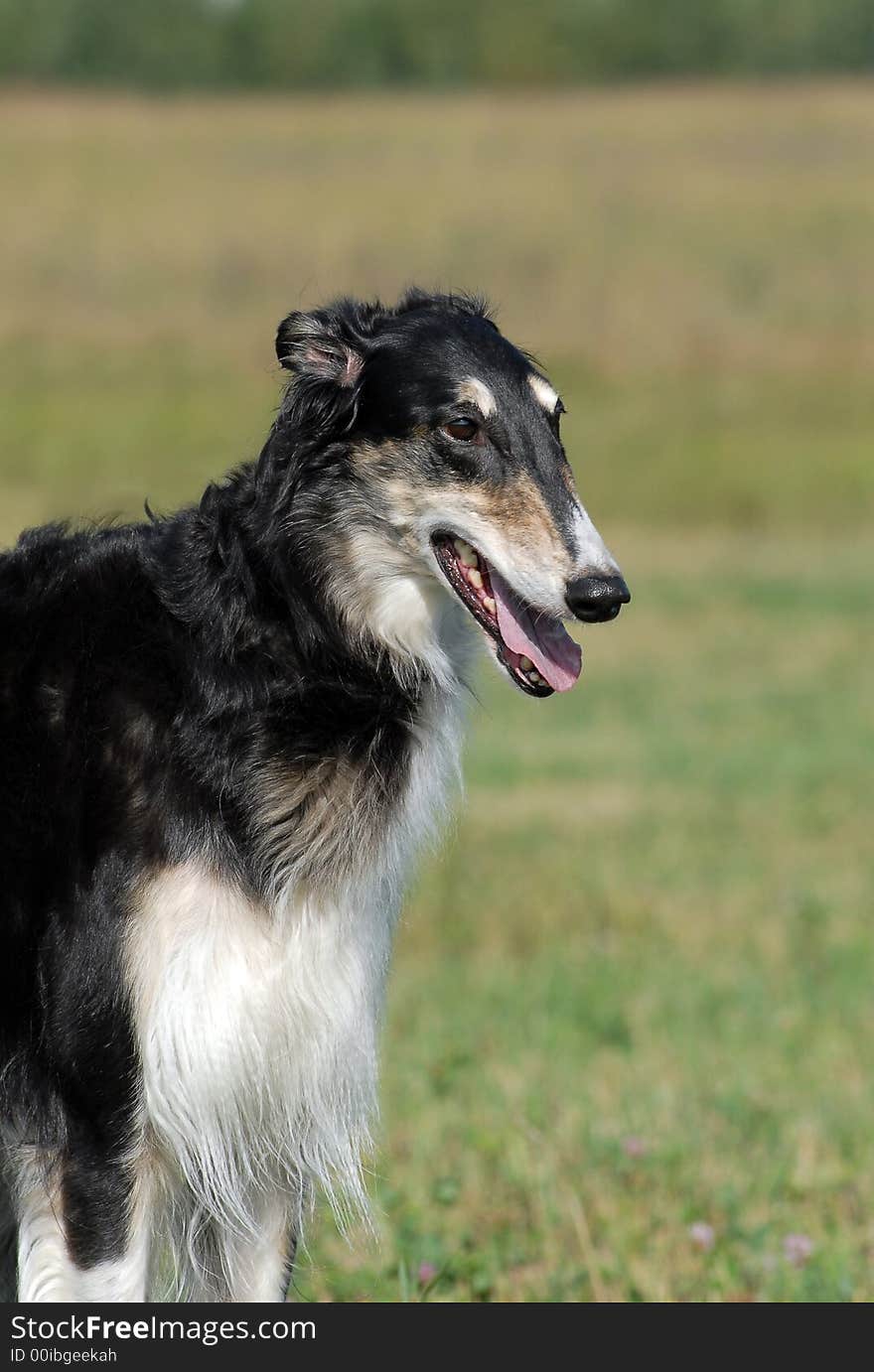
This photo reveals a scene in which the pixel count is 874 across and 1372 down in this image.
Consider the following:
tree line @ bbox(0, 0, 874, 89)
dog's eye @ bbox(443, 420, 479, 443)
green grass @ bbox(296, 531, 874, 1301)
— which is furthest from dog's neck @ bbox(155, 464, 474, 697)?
tree line @ bbox(0, 0, 874, 89)

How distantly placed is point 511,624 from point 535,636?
0.20ft

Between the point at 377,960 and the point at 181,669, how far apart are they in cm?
75

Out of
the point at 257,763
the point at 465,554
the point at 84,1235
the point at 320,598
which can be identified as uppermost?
the point at 465,554

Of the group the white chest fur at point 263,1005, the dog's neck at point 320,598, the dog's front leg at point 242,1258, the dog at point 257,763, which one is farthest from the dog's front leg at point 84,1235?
the dog's neck at point 320,598

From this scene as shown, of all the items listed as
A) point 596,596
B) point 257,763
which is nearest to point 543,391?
point 596,596

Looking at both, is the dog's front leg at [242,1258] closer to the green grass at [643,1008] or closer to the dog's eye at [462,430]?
the green grass at [643,1008]

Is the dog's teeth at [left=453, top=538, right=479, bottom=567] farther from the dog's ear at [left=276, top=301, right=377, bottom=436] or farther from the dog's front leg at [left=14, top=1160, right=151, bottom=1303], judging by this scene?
the dog's front leg at [left=14, top=1160, right=151, bottom=1303]

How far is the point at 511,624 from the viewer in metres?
3.79

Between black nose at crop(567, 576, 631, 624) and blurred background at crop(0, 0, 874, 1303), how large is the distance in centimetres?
81

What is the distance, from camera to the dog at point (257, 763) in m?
3.78

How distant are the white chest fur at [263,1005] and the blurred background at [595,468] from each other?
0.66m

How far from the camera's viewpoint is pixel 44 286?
36188 mm

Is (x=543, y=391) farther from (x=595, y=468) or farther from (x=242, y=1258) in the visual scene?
(x=595, y=468)

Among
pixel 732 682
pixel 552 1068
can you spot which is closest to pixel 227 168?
pixel 732 682
